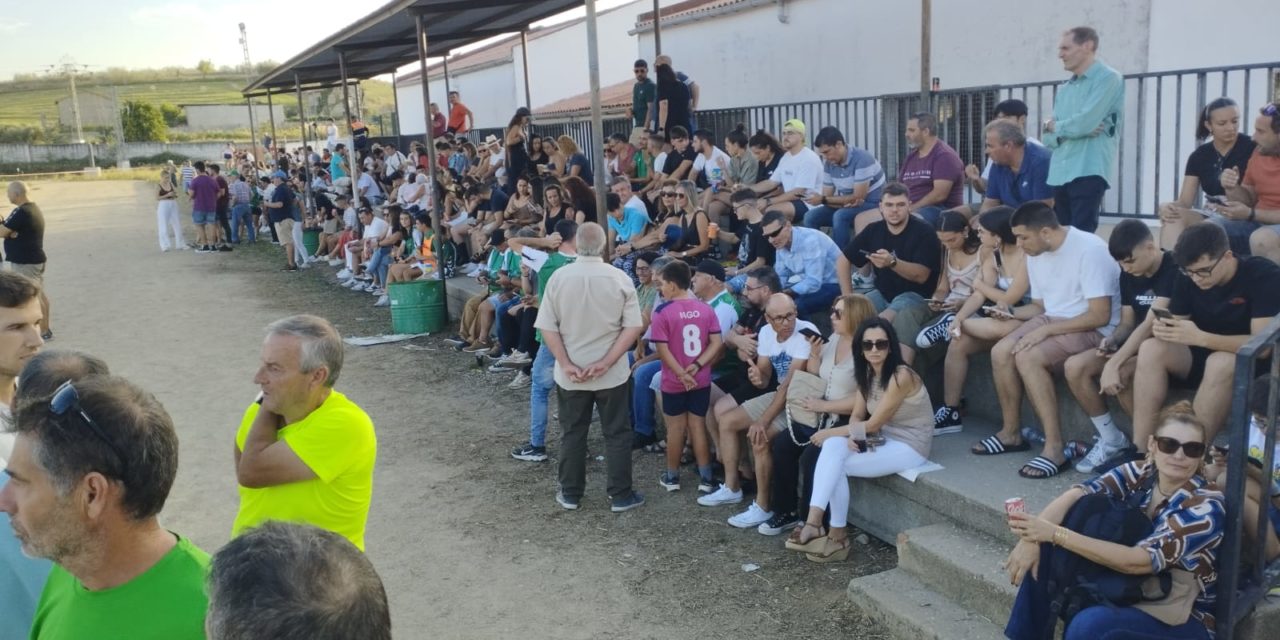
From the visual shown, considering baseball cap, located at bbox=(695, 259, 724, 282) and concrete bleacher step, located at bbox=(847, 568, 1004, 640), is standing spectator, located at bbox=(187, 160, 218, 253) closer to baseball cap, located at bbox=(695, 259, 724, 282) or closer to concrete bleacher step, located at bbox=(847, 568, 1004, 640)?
baseball cap, located at bbox=(695, 259, 724, 282)

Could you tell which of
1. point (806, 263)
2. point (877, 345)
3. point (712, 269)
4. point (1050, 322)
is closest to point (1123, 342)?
point (1050, 322)

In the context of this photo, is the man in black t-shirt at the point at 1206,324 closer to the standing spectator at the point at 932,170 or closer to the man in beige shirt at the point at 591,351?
the man in beige shirt at the point at 591,351

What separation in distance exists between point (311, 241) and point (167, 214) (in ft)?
17.3

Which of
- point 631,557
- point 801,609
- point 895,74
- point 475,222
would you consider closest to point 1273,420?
point 801,609

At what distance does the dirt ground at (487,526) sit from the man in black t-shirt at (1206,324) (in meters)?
1.80

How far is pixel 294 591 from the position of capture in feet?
5.52

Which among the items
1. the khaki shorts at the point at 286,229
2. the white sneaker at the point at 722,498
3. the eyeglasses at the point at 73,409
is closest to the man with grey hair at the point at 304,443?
the eyeglasses at the point at 73,409

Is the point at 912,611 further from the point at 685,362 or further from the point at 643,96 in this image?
the point at 643,96

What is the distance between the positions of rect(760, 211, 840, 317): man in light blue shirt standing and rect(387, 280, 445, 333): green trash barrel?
644 centimetres

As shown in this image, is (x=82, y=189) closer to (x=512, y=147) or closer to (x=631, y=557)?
(x=512, y=147)

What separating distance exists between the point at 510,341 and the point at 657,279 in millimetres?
4155

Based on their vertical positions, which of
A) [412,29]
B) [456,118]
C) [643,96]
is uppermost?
[412,29]

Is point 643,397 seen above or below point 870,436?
below

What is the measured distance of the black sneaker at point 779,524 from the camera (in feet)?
20.8
